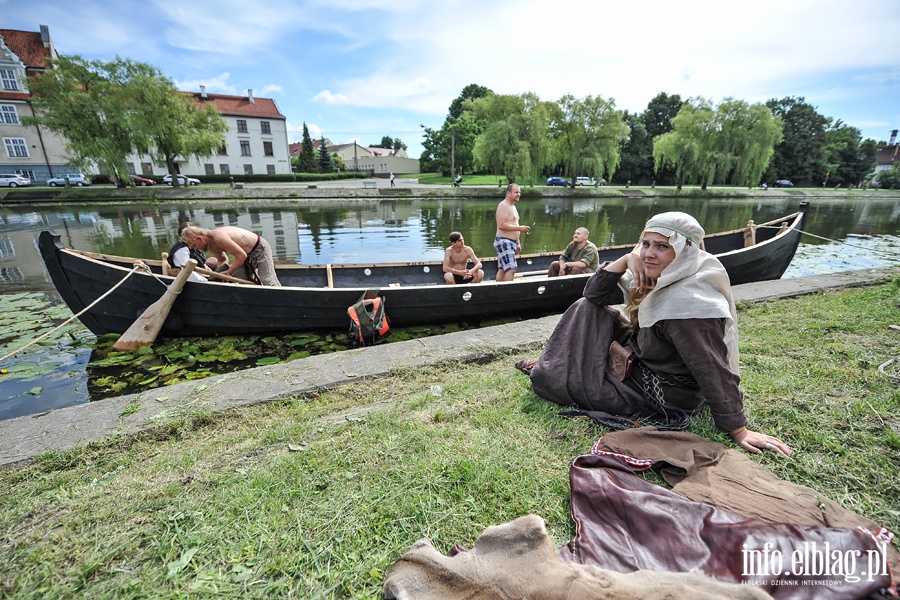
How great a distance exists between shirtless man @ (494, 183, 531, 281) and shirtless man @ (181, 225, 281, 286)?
4.05m

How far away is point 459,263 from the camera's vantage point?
762cm

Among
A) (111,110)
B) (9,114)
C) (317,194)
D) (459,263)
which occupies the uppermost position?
(9,114)

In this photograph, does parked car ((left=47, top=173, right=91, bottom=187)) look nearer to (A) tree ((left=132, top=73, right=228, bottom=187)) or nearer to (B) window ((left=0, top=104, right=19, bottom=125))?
(B) window ((left=0, top=104, right=19, bottom=125))

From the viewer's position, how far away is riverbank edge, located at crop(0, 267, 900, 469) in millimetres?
2725

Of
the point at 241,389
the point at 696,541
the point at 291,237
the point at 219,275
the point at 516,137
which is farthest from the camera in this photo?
the point at 516,137

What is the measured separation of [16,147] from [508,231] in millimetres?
50327

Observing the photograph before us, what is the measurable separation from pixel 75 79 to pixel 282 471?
37177 mm

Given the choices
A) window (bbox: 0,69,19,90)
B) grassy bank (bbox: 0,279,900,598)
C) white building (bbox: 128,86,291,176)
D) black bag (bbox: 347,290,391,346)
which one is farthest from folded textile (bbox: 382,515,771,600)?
window (bbox: 0,69,19,90)

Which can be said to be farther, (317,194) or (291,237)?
(317,194)

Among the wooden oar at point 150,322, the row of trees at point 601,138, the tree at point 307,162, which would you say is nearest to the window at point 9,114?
the tree at point 307,162

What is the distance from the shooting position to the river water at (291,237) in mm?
5480

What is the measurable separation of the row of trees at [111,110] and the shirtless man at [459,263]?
Result: 100 feet

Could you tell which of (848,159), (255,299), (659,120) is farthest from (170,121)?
(848,159)

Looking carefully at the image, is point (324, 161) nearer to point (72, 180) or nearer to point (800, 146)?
point (72, 180)
